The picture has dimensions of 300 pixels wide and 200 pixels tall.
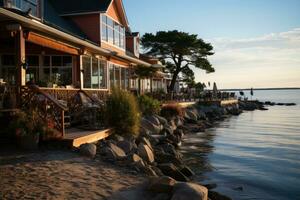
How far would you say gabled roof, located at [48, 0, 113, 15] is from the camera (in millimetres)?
22734

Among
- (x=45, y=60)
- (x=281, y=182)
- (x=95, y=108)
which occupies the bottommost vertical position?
(x=281, y=182)

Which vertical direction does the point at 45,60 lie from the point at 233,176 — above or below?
above

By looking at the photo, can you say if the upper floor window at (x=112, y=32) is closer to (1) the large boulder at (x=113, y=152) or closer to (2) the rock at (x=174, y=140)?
(2) the rock at (x=174, y=140)

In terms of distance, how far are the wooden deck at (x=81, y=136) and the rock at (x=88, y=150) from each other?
309mm

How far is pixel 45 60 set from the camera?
18422 mm

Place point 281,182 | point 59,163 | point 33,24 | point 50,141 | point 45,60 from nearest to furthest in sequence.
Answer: point 59,163
point 50,141
point 33,24
point 281,182
point 45,60

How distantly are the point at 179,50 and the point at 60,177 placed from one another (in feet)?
121

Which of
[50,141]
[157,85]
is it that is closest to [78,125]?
[50,141]

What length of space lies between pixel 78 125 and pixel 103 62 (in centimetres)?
846

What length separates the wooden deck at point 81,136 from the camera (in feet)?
36.1

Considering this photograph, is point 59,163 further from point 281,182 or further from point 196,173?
point 281,182

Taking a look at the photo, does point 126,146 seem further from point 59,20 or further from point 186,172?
point 59,20

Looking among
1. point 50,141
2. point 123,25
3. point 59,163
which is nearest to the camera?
point 59,163

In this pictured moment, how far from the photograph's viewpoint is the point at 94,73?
2098 centimetres
